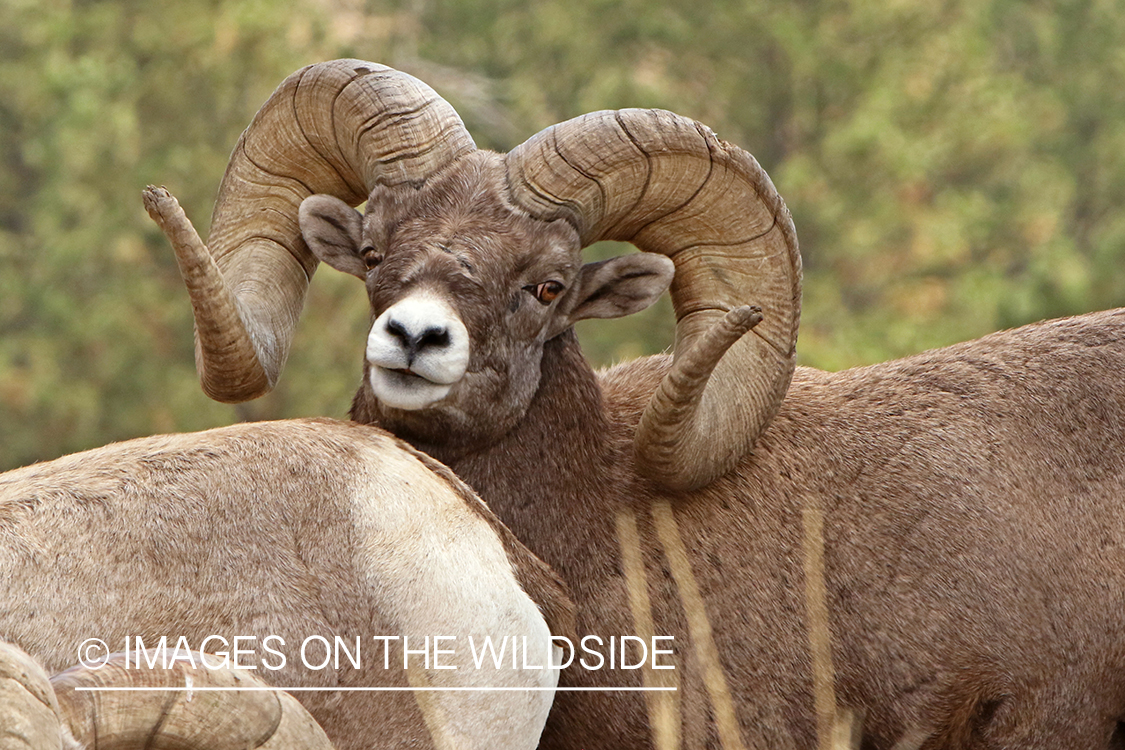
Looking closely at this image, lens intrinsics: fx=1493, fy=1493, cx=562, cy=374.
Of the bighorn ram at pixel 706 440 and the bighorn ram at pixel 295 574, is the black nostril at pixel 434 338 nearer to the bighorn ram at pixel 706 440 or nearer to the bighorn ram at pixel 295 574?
the bighorn ram at pixel 706 440

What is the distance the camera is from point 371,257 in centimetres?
611

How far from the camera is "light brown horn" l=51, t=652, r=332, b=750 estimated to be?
3.83 meters

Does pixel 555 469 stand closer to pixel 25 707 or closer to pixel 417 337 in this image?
pixel 417 337

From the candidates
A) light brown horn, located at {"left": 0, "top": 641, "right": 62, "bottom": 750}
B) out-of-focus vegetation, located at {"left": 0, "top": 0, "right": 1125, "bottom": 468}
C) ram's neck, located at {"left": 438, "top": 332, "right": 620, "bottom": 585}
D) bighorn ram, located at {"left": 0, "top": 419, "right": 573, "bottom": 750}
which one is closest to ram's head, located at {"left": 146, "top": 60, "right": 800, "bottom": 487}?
ram's neck, located at {"left": 438, "top": 332, "right": 620, "bottom": 585}

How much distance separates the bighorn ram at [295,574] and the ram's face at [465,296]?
40cm

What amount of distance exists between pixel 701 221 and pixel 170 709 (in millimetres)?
3244

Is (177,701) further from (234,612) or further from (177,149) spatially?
(177,149)

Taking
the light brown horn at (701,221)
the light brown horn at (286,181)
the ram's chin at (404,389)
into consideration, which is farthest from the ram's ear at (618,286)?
the ram's chin at (404,389)

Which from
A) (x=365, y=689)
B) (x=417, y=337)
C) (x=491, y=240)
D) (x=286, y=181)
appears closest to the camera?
(x=365, y=689)

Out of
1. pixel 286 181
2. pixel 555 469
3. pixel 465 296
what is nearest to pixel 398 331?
pixel 465 296

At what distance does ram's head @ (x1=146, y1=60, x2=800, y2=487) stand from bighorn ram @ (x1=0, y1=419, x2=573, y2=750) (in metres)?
0.65

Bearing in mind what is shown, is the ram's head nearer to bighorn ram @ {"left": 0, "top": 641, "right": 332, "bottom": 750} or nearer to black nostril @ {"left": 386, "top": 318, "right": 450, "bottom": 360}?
black nostril @ {"left": 386, "top": 318, "right": 450, "bottom": 360}

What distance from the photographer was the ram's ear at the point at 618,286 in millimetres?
6316

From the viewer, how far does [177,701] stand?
12.9 feet
